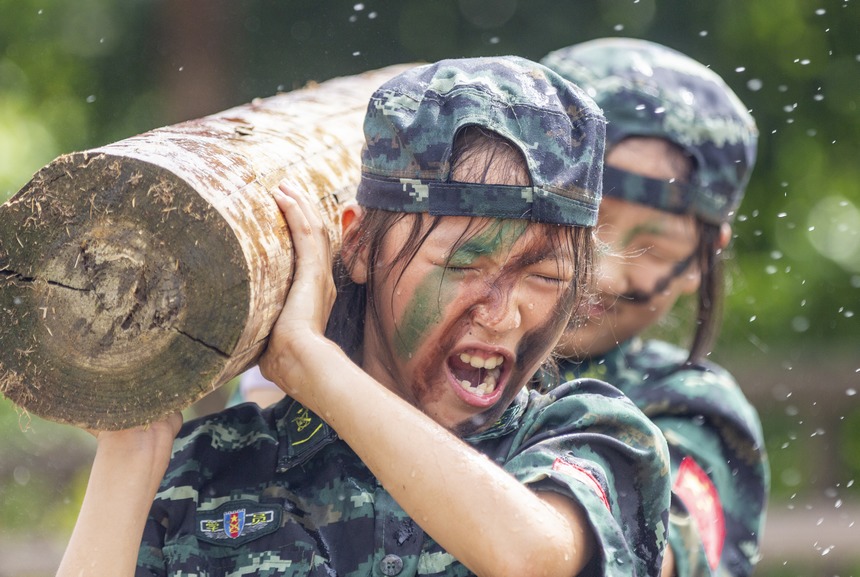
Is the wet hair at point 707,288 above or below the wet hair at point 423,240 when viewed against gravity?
below

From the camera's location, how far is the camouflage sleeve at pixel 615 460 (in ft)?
7.95

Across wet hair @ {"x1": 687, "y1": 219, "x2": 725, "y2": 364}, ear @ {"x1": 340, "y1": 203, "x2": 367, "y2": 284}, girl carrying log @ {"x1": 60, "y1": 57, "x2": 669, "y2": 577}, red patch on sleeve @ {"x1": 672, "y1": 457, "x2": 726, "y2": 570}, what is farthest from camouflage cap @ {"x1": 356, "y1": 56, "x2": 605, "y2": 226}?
wet hair @ {"x1": 687, "y1": 219, "x2": 725, "y2": 364}

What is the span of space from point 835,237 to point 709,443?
631 cm

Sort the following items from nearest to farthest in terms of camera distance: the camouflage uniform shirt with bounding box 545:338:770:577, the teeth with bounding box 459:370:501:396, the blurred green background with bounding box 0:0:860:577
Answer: the teeth with bounding box 459:370:501:396, the camouflage uniform shirt with bounding box 545:338:770:577, the blurred green background with bounding box 0:0:860:577

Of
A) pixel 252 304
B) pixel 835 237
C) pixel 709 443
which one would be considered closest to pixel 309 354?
pixel 252 304

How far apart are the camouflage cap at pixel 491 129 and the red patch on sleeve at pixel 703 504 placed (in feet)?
3.85

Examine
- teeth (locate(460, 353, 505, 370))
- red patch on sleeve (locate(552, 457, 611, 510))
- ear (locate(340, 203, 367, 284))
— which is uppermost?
ear (locate(340, 203, 367, 284))

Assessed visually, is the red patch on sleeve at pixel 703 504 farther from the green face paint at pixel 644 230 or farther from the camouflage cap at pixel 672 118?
the camouflage cap at pixel 672 118

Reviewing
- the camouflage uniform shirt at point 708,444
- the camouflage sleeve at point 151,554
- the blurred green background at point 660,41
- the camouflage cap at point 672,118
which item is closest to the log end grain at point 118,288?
the camouflage sleeve at point 151,554

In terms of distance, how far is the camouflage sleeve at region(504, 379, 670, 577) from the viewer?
7.95ft

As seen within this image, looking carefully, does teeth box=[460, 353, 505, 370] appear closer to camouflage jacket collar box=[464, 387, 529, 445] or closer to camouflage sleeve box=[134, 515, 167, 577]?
camouflage jacket collar box=[464, 387, 529, 445]

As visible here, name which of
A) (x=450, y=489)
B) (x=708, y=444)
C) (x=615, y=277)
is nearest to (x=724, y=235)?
(x=615, y=277)

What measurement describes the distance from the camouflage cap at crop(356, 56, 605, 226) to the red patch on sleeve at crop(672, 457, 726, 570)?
3.85 feet

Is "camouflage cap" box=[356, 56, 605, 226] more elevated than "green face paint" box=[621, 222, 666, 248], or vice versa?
"camouflage cap" box=[356, 56, 605, 226]
